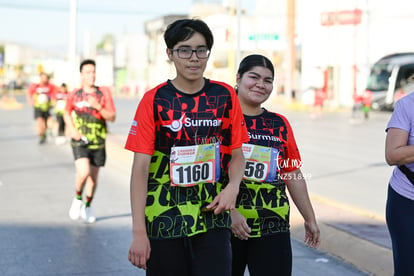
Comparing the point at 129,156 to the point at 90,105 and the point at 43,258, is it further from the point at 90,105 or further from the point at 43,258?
the point at 43,258

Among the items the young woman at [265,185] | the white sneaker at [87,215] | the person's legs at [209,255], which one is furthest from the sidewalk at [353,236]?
the person's legs at [209,255]

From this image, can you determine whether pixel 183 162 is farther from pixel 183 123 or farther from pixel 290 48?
pixel 290 48

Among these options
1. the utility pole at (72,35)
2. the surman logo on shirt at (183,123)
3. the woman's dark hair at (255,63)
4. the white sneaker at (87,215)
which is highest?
the utility pole at (72,35)

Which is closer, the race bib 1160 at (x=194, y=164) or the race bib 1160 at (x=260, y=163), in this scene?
the race bib 1160 at (x=194, y=164)

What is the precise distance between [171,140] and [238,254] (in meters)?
1.14

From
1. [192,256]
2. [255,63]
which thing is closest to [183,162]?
[192,256]

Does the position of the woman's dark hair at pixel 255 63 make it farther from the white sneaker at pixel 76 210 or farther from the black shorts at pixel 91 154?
the white sneaker at pixel 76 210

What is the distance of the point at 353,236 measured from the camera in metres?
7.25

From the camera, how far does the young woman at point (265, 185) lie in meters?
4.38

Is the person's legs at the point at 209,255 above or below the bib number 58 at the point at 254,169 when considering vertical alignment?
below

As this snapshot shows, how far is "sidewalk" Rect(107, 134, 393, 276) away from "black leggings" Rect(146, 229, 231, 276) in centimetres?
292

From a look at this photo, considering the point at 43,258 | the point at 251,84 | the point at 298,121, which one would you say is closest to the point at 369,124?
the point at 298,121

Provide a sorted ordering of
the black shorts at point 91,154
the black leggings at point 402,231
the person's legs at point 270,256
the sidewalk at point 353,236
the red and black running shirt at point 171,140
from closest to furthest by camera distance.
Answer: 1. the red and black running shirt at point 171,140
2. the black leggings at point 402,231
3. the person's legs at point 270,256
4. the sidewalk at point 353,236
5. the black shorts at point 91,154

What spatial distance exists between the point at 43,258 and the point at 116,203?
11.0 feet
